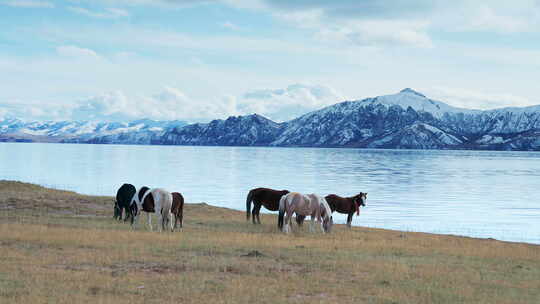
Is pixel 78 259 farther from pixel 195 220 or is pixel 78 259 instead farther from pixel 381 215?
pixel 381 215

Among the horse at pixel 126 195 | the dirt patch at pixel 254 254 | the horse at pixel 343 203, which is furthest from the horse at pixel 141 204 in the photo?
the horse at pixel 343 203

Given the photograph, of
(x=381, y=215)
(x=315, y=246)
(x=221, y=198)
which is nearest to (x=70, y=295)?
(x=315, y=246)

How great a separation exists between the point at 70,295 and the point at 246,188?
250ft

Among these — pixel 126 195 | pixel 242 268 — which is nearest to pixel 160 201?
pixel 126 195

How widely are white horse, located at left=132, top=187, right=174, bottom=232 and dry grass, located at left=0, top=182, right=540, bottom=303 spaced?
135cm

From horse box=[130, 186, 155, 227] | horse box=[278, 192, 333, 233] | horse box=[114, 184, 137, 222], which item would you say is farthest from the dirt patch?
horse box=[114, 184, 137, 222]

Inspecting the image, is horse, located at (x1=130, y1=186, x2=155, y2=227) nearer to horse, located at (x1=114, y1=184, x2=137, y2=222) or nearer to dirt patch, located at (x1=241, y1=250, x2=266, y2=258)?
horse, located at (x1=114, y1=184, x2=137, y2=222)

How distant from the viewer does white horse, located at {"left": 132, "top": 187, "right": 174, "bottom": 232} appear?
28.7m

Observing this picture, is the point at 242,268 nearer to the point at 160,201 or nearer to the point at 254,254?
the point at 254,254

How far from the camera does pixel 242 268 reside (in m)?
18.9

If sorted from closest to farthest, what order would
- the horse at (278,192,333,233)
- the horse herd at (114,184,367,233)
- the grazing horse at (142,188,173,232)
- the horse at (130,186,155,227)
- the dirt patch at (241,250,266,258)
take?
the dirt patch at (241,250,266,258) → the grazing horse at (142,188,173,232) → the horse herd at (114,184,367,233) → the horse at (130,186,155,227) → the horse at (278,192,333,233)

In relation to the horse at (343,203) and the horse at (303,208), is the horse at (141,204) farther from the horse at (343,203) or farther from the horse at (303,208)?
the horse at (343,203)

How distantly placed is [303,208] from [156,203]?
7342 millimetres

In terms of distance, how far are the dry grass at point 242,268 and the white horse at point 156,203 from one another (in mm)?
1348
